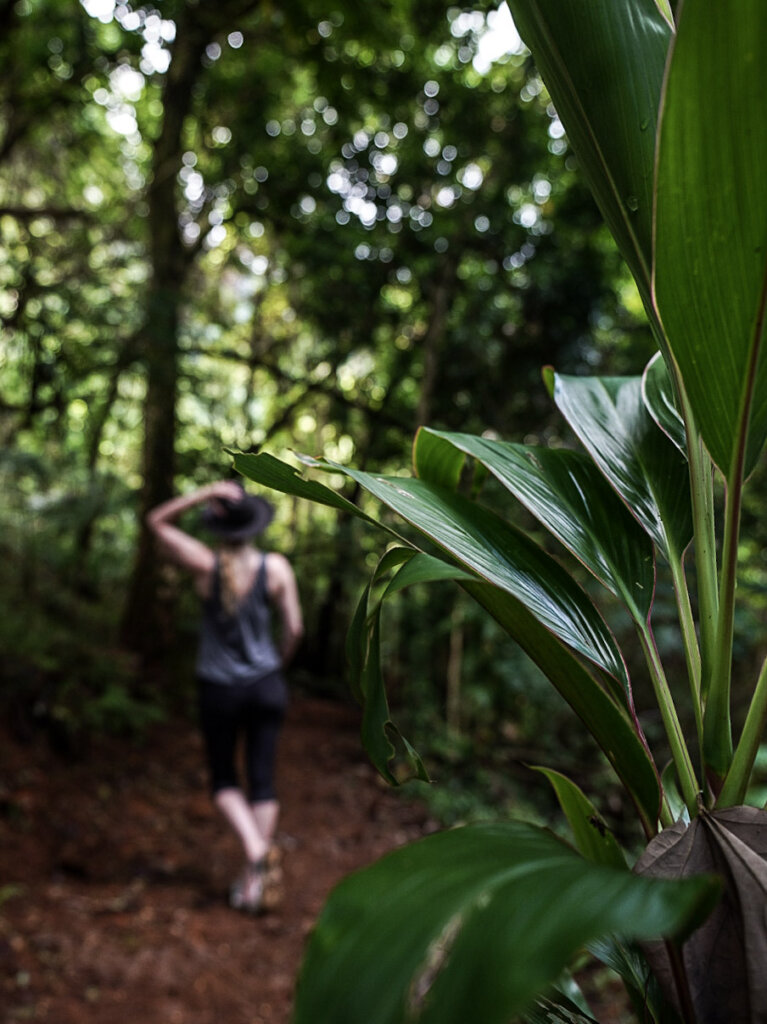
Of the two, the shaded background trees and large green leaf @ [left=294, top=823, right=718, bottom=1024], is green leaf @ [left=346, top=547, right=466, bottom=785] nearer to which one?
large green leaf @ [left=294, top=823, right=718, bottom=1024]

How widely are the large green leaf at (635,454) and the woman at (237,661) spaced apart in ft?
8.12

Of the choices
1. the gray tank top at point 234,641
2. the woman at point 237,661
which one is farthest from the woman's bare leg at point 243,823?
the gray tank top at point 234,641

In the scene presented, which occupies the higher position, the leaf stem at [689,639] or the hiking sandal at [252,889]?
the leaf stem at [689,639]

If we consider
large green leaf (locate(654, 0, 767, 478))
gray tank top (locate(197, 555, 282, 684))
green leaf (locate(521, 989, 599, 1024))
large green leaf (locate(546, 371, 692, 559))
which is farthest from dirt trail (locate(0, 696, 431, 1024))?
large green leaf (locate(654, 0, 767, 478))

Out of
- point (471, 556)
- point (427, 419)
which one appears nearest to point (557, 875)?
point (471, 556)

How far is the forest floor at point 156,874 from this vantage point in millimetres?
2643

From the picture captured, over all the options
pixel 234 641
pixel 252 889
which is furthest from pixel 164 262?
pixel 252 889

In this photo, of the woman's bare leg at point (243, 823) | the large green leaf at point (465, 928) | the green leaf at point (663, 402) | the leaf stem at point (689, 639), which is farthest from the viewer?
the woman's bare leg at point (243, 823)

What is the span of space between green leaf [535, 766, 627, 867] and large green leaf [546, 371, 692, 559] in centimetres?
28

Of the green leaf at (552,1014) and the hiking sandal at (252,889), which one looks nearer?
the green leaf at (552,1014)

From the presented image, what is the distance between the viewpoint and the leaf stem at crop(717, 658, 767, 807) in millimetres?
663

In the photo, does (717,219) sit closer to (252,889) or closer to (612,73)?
(612,73)

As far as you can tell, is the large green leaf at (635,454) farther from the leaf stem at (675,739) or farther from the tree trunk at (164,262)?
the tree trunk at (164,262)

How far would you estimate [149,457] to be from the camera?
5.43 m
